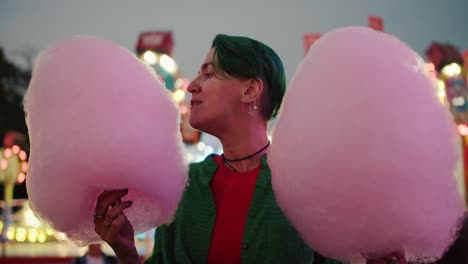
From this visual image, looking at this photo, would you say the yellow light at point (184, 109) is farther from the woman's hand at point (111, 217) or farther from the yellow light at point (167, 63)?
the woman's hand at point (111, 217)

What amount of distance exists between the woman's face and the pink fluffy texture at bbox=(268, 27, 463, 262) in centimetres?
31

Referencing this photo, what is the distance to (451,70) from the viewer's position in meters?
9.90

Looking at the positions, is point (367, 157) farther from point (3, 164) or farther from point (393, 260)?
point (3, 164)

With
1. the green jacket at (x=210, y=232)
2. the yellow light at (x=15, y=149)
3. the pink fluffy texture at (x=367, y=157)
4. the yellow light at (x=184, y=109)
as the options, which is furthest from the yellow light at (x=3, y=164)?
the pink fluffy texture at (x=367, y=157)

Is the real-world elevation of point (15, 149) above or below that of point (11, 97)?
above

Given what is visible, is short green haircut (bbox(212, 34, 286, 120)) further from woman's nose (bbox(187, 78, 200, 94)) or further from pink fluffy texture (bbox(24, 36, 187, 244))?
pink fluffy texture (bbox(24, 36, 187, 244))

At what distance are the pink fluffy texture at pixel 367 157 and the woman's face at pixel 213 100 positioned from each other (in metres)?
0.31

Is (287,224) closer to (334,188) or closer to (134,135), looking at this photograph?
(334,188)

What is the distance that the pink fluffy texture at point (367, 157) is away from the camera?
1001 millimetres

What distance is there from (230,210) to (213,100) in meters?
0.29

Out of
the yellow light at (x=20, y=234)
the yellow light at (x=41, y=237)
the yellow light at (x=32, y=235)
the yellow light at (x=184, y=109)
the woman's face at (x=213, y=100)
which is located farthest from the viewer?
the yellow light at (x=41, y=237)

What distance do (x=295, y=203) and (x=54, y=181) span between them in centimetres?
54

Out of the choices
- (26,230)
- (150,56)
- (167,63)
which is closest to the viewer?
(150,56)

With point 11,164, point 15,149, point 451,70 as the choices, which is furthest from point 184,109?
point 15,149
